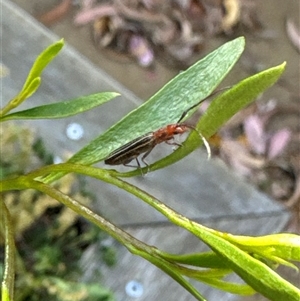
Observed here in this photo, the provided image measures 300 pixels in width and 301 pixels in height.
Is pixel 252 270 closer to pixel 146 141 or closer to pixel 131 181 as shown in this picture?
pixel 146 141

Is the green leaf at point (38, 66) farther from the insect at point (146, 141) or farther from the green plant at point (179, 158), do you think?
the insect at point (146, 141)

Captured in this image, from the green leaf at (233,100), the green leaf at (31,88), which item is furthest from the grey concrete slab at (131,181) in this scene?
the green leaf at (233,100)

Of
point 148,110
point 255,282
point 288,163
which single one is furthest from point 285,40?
point 255,282

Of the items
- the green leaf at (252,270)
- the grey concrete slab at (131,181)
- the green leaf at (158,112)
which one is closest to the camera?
the green leaf at (252,270)

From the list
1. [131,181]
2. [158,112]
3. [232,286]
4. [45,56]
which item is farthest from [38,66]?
[131,181]

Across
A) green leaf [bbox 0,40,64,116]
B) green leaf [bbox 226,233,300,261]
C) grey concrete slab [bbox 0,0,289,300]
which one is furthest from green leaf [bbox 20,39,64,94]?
grey concrete slab [bbox 0,0,289,300]

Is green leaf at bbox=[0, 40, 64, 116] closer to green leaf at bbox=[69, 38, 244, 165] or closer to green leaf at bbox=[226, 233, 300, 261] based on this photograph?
green leaf at bbox=[69, 38, 244, 165]

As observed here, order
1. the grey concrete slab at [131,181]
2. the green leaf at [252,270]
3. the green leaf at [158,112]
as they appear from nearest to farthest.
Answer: the green leaf at [252,270]
the green leaf at [158,112]
the grey concrete slab at [131,181]

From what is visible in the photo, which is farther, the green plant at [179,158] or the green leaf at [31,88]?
the green leaf at [31,88]

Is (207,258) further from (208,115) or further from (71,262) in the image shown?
(71,262)
